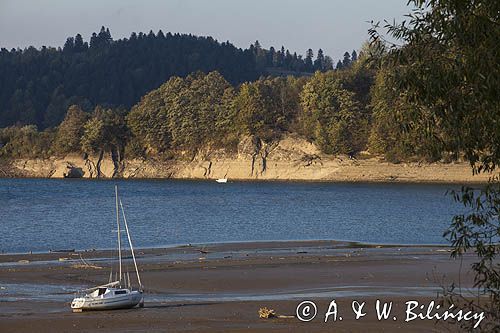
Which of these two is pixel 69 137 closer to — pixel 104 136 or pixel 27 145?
pixel 104 136

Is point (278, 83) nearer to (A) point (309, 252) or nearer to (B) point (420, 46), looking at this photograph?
(A) point (309, 252)

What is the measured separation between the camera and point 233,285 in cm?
3039

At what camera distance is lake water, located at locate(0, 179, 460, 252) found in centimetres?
5269

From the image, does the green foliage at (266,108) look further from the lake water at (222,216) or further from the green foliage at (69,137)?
the lake water at (222,216)

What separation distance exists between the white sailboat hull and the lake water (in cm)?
2153

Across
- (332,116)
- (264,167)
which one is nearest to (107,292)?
(264,167)

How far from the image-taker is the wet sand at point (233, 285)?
22.5m

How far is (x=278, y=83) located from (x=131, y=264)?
123532mm

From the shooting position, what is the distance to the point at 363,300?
26.0 meters

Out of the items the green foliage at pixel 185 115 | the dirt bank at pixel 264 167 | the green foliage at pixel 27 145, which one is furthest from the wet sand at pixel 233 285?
the green foliage at pixel 27 145

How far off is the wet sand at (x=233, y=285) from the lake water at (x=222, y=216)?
7.89 m

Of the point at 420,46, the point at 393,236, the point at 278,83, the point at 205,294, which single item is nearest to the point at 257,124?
the point at 278,83

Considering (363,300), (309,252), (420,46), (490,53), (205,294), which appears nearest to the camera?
(490,53)

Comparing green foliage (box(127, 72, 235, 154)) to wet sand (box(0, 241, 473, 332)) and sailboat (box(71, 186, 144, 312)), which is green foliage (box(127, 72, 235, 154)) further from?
sailboat (box(71, 186, 144, 312))
